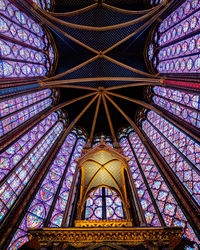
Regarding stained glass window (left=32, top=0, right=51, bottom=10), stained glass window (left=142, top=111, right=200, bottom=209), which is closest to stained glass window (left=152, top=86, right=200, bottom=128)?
stained glass window (left=142, top=111, right=200, bottom=209)

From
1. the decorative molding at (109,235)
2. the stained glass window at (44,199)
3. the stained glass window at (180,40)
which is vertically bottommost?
the decorative molding at (109,235)

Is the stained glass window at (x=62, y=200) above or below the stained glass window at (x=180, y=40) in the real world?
below

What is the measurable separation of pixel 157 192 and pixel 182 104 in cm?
404

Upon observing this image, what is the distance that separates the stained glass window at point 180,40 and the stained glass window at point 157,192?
4820 mm

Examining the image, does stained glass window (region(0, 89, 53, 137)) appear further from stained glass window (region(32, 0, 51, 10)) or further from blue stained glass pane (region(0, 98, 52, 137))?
stained glass window (region(32, 0, 51, 10))

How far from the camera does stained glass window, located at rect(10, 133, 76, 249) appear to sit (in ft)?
20.8

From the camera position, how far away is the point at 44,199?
8.08m

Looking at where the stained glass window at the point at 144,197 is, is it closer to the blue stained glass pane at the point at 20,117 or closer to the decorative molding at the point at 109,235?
the decorative molding at the point at 109,235

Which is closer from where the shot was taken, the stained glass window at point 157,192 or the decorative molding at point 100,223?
the decorative molding at point 100,223

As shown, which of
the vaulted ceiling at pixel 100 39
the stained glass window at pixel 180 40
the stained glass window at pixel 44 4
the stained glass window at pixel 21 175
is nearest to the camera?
the stained glass window at pixel 21 175

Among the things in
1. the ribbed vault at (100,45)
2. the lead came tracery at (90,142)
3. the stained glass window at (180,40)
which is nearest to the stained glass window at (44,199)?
the lead came tracery at (90,142)

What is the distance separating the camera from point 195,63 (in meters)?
7.60

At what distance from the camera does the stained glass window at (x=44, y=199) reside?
6342mm

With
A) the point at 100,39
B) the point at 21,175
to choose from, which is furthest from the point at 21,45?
the point at 21,175
